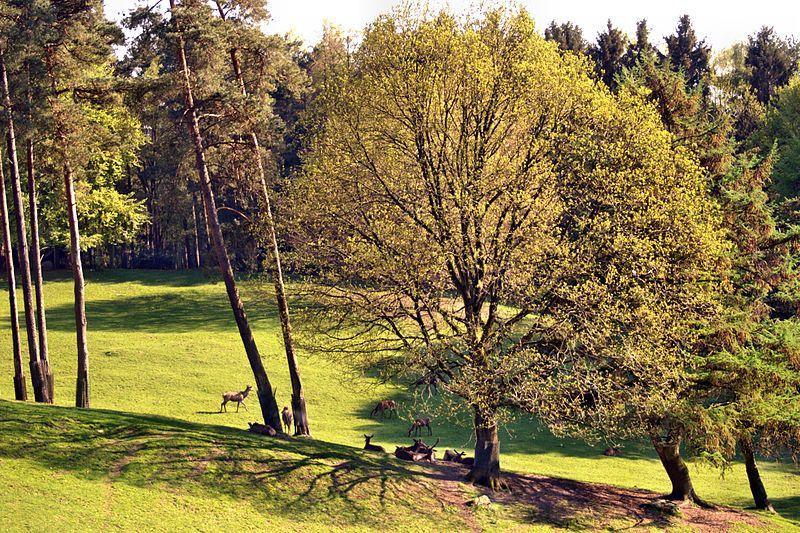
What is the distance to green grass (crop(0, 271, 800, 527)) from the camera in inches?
919

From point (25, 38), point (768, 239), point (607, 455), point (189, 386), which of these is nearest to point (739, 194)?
point (768, 239)

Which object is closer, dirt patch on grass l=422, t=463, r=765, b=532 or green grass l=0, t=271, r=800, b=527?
green grass l=0, t=271, r=800, b=527

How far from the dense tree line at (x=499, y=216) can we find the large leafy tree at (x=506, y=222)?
3.5 inches

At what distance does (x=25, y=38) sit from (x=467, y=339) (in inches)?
798

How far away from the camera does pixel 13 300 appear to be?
3525cm

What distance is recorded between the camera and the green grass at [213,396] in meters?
23.3

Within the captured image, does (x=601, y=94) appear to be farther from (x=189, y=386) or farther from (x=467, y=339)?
(x=189, y=386)

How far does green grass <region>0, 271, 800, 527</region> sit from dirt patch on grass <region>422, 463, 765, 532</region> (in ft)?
7.13

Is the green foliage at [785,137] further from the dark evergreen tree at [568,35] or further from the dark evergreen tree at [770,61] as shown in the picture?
the dark evergreen tree at [568,35]

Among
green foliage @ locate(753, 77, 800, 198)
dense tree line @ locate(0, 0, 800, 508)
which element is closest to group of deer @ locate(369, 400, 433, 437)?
dense tree line @ locate(0, 0, 800, 508)

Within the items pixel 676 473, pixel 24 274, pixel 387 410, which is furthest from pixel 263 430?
pixel 676 473

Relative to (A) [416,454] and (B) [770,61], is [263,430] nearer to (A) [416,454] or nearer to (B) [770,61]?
(A) [416,454]

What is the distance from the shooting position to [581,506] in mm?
29156

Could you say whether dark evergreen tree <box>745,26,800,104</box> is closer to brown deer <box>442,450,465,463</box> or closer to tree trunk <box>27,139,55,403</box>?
brown deer <box>442,450,465,463</box>
